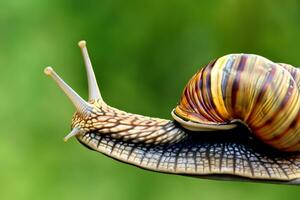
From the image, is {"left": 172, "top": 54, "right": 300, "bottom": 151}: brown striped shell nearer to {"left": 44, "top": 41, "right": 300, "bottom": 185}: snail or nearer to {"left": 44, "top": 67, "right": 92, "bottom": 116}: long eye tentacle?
{"left": 44, "top": 41, "right": 300, "bottom": 185}: snail

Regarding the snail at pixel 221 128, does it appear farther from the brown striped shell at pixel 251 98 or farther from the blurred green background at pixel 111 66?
the blurred green background at pixel 111 66

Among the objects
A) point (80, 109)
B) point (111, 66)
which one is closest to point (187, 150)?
point (80, 109)

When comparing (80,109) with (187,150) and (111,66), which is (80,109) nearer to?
(187,150)

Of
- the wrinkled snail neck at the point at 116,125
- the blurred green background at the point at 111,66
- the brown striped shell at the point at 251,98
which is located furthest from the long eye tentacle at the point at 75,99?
the blurred green background at the point at 111,66

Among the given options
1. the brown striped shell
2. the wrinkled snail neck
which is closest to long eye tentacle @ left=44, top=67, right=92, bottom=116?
the wrinkled snail neck

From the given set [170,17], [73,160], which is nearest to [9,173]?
Result: [73,160]

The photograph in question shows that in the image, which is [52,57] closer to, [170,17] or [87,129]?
[170,17]
